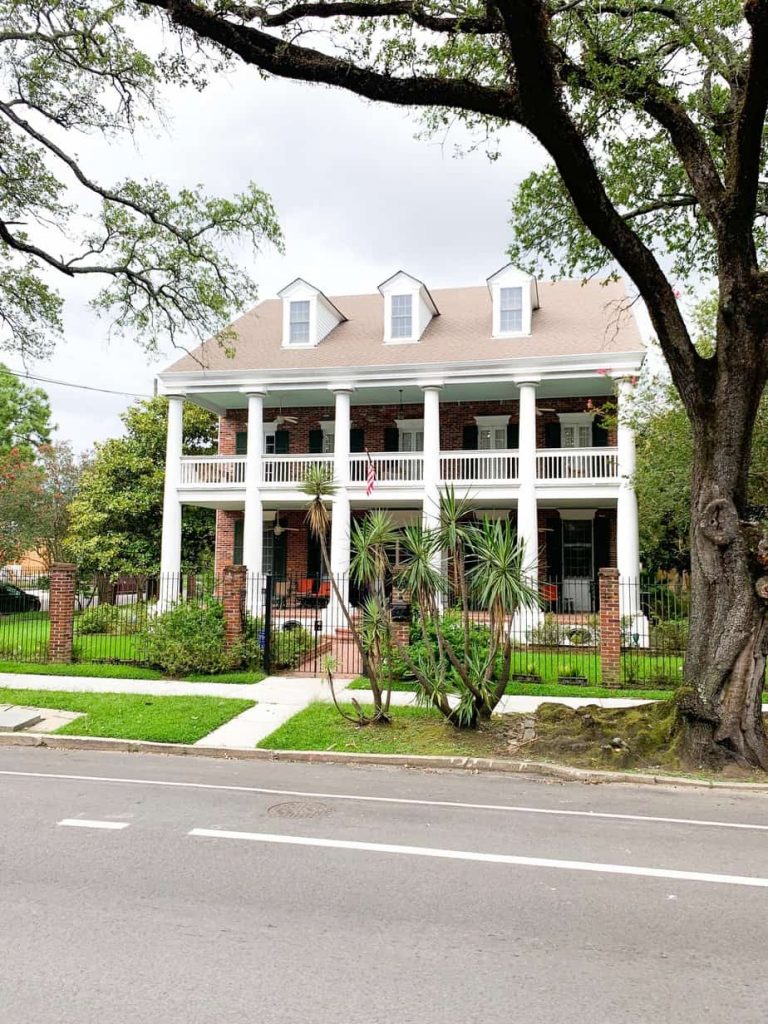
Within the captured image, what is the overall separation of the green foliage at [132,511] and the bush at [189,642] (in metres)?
11.4

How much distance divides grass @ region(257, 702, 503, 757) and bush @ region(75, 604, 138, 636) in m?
8.01

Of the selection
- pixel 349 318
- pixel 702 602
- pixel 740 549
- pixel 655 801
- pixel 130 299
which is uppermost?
pixel 349 318

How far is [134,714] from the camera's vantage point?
435 inches

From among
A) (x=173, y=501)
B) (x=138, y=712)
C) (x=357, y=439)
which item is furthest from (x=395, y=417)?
(x=138, y=712)

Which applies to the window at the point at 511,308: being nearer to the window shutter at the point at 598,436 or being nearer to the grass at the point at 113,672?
the window shutter at the point at 598,436

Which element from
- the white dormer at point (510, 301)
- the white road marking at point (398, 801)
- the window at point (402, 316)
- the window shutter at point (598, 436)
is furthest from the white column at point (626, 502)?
the white road marking at point (398, 801)

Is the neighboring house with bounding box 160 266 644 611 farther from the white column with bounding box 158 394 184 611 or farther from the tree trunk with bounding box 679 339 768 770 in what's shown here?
the tree trunk with bounding box 679 339 768 770

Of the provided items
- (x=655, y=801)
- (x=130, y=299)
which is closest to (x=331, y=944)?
(x=655, y=801)

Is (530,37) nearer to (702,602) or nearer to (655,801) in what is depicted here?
(702,602)

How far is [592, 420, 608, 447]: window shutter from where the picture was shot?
75.9ft

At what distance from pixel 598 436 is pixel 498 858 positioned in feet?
62.8

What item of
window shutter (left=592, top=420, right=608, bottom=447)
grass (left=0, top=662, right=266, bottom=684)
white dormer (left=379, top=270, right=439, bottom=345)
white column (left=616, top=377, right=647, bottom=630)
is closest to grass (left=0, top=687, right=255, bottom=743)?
grass (left=0, top=662, right=266, bottom=684)

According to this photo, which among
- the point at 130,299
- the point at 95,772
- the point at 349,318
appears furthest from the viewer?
the point at 349,318

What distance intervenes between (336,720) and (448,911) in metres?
6.24
